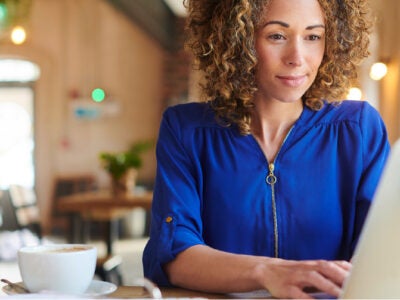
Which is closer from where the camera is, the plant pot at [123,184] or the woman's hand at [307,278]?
the woman's hand at [307,278]

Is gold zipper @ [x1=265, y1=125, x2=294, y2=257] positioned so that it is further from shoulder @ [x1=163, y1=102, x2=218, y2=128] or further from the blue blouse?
shoulder @ [x1=163, y1=102, x2=218, y2=128]

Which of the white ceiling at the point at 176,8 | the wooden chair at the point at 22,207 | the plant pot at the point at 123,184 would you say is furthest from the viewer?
the white ceiling at the point at 176,8

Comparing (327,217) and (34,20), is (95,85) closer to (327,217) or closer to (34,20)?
(34,20)

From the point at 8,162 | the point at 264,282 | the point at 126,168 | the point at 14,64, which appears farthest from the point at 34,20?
the point at 264,282

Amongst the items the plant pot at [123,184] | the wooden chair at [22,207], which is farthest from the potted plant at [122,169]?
the wooden chair at [22,207]

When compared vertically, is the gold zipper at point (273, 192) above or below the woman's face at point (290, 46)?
below

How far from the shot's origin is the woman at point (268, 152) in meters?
1.39

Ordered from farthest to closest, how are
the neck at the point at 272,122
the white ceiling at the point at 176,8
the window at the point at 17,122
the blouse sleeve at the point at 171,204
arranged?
the white ceiling at the point at 176,8 → the window at the point at 17,122 → the neck at the point at 272,122 → the blouse sleeve at the point at 171,204

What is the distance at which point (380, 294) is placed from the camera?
2.71ft

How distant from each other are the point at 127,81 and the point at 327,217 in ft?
33.9

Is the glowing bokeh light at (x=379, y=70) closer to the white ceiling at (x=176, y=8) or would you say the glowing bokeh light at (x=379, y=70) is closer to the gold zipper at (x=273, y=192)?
the white ceiling at (x=176, y=8)

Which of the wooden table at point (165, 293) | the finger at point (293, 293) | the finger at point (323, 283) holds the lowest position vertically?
the wooden table at point (165, 293)

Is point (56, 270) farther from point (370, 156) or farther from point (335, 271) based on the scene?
point (370, 156)

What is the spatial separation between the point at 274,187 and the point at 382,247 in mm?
592
